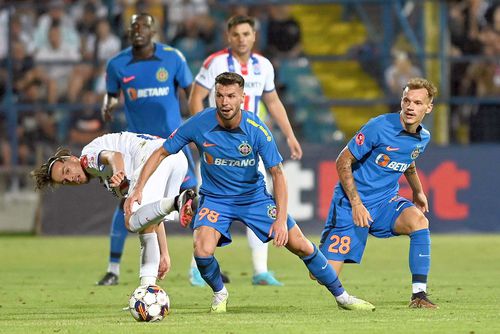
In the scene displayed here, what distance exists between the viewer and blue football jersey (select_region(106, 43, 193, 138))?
444 inches

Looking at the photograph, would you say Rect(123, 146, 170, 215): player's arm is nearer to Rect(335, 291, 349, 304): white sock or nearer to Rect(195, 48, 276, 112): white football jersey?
Rect(335, 291, 349, 304): white sock

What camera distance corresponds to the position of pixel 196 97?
36.7 feet

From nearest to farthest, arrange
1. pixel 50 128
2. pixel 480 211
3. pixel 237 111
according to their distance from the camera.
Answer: pixel 237 111, pixel 480 211, pixel 50 128

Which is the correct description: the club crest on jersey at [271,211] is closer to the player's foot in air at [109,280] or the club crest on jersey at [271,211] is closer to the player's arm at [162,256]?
the player's arm at [162,256]

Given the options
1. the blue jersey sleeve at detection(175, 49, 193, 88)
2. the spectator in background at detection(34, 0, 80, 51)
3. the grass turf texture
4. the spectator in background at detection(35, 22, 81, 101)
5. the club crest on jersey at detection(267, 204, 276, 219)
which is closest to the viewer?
the grass turf texture

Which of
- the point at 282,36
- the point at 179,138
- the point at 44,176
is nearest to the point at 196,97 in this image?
the point at 44,176

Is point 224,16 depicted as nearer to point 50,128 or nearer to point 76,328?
point 50,128

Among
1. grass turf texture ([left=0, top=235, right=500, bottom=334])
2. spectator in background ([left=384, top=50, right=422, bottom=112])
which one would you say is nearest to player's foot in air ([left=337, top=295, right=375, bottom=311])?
grass turf texture ([left=0, top=235, right=500, bottom=334])

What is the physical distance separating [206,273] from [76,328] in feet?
4.01

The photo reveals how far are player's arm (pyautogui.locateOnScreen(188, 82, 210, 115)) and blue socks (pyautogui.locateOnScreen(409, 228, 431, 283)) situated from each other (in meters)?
2.95

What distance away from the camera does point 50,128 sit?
19.0 meters

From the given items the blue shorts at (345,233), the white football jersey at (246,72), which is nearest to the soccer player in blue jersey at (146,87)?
the white football jersey at (246,72)

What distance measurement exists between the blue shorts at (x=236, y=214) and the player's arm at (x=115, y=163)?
62cm

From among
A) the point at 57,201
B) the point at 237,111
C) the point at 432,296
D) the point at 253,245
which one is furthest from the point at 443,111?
the point at 237,111
